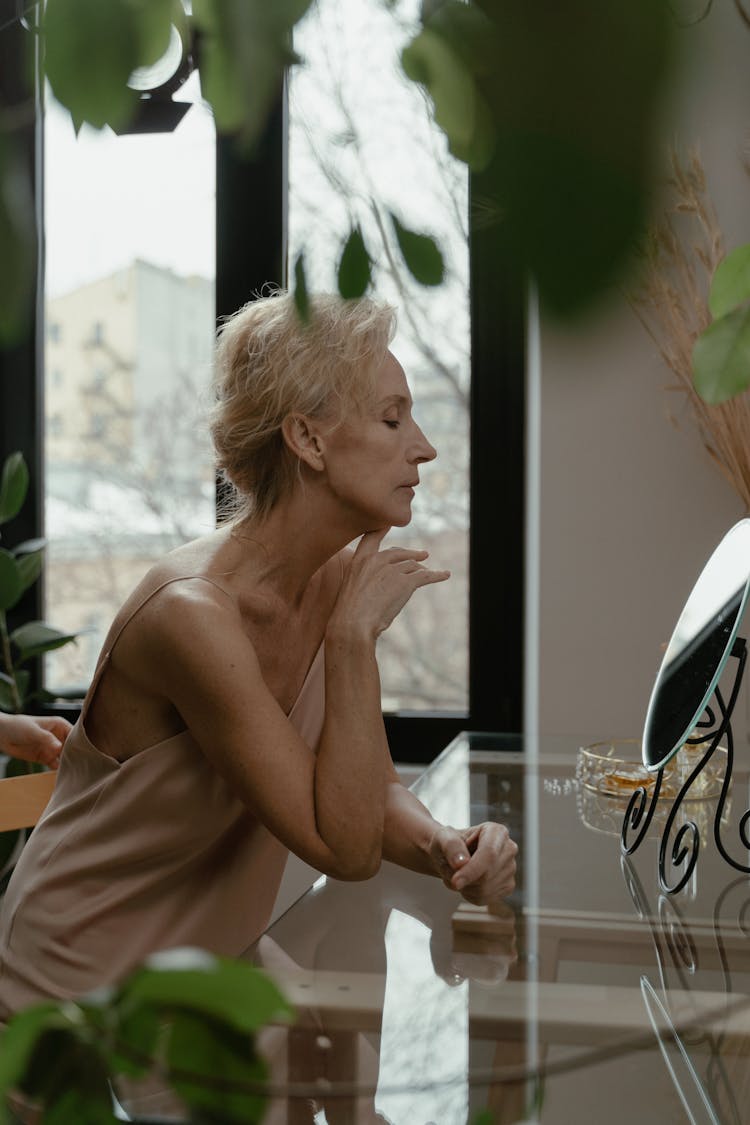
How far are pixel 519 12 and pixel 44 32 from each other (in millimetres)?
91

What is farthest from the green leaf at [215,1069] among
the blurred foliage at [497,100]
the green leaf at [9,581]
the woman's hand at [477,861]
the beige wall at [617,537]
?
the green leaf at [9,581]

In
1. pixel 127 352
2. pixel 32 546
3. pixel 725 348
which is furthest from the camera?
pixel 127 352

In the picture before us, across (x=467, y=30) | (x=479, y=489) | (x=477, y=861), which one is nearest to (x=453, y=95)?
(x=467, y=30)

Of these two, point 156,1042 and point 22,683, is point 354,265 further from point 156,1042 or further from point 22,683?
point 22,683

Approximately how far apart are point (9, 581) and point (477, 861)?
1730 mm

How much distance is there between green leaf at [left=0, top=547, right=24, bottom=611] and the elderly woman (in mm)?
1220

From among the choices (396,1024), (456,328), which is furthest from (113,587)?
(396,1024)

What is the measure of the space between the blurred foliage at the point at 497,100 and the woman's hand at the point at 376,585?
1.16 m

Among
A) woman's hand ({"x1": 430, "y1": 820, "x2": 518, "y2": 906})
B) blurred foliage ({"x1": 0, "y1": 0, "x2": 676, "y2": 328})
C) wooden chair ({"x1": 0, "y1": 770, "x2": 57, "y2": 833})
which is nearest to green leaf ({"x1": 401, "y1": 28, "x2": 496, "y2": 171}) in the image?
blurred foliage ({"x1": 0, "y1": 0, "x2": 676, "y2": 328})

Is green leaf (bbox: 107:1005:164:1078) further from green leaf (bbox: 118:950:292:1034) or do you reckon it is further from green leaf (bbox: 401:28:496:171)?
green leaf (bbox: 401:28:496:171)

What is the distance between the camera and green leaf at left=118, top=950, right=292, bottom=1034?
0.61 ft

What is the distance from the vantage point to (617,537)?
2529 mm

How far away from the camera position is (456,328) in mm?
2738

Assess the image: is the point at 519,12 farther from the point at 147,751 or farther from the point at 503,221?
the point at 147,751
